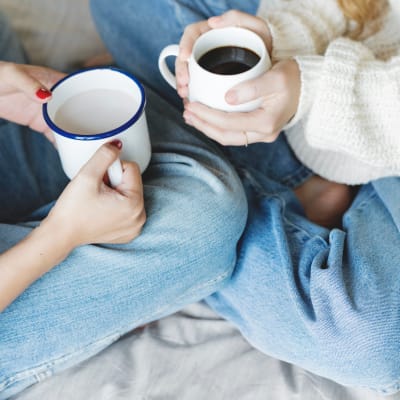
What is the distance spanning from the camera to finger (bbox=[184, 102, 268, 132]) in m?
0.67

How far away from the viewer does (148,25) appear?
0.93 meters

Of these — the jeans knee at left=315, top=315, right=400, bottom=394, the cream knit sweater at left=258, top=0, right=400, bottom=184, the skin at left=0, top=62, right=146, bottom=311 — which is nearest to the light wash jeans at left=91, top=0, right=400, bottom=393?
the jeans knee at left=315, top=315, right=400, bottom=394

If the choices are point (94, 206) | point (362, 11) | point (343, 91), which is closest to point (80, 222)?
point (94, 206)

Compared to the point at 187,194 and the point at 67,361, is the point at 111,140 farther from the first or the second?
the point at 67,361

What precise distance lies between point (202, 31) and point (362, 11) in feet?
0.84

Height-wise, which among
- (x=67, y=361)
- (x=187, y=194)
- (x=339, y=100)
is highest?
(x=339, y=100)

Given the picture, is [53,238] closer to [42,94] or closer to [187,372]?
[42,94]

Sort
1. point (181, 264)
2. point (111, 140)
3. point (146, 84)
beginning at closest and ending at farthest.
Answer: point (111, 140) < point (181, 264) < point (146, 84)

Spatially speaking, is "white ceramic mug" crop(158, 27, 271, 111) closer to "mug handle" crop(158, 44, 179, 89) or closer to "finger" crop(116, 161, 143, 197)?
"mug handle" crop(158, 44, 179, 89)

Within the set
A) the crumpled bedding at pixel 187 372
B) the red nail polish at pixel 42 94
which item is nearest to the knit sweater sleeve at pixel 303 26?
the red nail polish at pixel 42 94

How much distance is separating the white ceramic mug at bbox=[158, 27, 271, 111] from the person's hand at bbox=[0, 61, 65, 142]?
18 cm

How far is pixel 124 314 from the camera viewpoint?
741 millimetres

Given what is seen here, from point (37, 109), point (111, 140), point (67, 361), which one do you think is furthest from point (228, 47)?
point (67, 361)

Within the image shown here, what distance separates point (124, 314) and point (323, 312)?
262 mm
